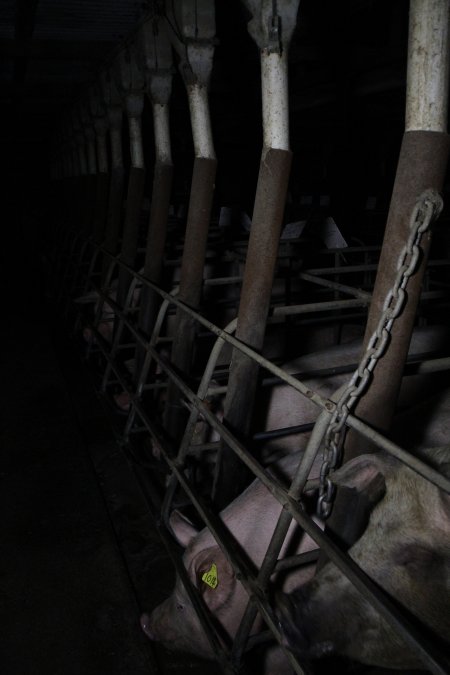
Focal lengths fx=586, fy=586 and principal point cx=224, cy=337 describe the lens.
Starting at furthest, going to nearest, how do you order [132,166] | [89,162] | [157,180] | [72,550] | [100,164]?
[89,162]
[100,164]
[132,166]
[157,180]
[72,550]

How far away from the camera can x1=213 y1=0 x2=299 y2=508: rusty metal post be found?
2885mm

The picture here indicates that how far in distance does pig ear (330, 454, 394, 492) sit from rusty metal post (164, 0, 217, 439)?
2123 mm

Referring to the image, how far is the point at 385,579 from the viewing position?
1873mm

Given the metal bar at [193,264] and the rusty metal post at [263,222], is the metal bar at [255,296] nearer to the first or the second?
the rusty metal post at [263,222]

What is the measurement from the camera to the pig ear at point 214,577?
2299 millimetres

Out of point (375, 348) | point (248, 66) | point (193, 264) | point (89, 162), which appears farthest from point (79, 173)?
point (375, 348)

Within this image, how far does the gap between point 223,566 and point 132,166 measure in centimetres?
448

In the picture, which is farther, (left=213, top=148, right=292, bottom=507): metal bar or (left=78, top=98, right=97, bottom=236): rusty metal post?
(left=78, top=98, right=97, bottom=236): rusty metal post

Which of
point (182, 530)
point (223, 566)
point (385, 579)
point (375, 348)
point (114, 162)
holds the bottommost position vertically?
point (182, 530)

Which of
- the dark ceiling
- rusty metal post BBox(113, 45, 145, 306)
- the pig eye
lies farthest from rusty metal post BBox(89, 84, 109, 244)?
the pig eye

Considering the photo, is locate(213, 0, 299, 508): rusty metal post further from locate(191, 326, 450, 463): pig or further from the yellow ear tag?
the yellow ear tag

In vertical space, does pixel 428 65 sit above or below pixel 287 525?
above

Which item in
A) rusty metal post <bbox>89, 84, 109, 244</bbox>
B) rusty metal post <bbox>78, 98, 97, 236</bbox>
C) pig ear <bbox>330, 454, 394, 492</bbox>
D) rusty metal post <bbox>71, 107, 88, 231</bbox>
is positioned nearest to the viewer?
pig ear <bbox>330, 454, 394, 492</bbox>

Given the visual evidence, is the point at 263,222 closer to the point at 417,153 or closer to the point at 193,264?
the point at 193,264
